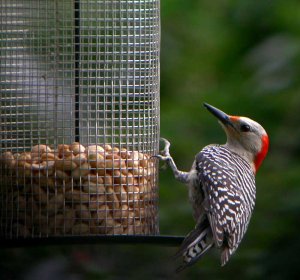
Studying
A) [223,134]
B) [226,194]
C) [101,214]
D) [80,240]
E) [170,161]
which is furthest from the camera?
[223,134]

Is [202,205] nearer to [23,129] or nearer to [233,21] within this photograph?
[23,129]

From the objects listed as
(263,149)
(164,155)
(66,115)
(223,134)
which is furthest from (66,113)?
(223,134)

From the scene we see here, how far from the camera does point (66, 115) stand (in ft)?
24.6

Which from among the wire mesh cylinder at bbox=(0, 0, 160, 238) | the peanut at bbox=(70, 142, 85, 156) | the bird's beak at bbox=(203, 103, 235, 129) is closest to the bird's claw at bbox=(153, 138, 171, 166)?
the wire mesh cylinder at bbox=(0, 0, 160, 238)

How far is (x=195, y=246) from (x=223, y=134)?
100 inches

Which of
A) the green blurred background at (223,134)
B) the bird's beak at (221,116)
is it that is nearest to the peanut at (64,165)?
the green blurred background at (223,134)

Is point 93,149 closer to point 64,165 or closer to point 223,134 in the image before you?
point 64,165

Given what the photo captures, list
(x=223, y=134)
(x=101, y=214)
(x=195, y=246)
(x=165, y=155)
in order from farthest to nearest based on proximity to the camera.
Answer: (x=223, y=134) < (x=165, y=155) < (x=101, y=214) < (x=195, y=246)

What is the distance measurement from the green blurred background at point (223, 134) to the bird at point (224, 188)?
464 mm

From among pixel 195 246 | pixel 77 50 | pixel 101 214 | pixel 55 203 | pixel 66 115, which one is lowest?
pixel 195 246

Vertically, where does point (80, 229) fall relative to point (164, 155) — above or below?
below

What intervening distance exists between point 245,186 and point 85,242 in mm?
1577

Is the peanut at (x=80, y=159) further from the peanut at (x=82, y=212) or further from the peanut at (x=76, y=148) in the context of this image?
the peanut at (x=82, y=212)

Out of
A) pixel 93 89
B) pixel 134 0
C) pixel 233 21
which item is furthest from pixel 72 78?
pixel 233 21
